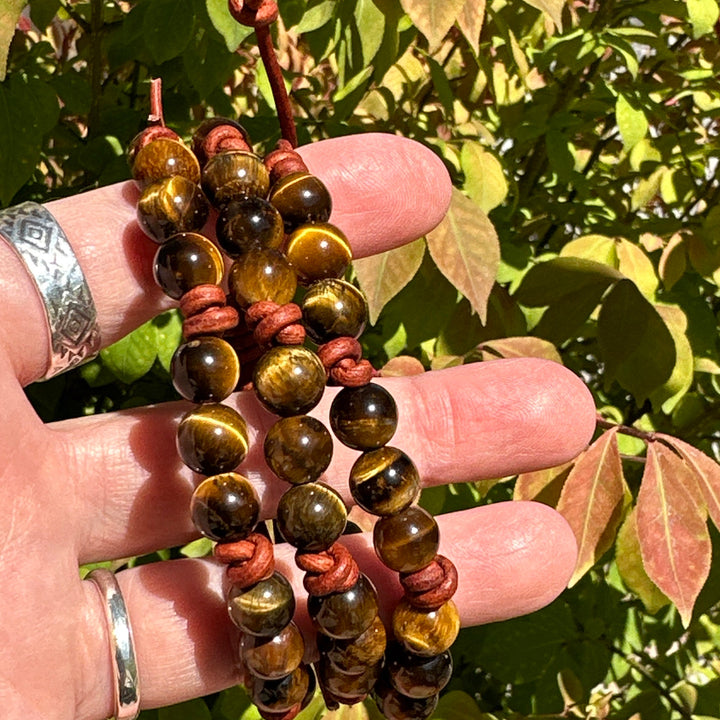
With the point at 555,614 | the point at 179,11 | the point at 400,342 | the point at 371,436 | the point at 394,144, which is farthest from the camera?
the point at 555,614

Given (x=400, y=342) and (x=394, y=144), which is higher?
(x=394, y=144)

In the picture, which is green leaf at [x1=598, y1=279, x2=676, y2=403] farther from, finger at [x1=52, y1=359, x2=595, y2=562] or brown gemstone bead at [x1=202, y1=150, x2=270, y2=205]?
brown gemstone bead at [x1=202, y1=150, x2=270, y2=205]

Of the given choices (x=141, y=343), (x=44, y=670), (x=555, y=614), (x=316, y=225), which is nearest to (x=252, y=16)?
(x=316, y=225)

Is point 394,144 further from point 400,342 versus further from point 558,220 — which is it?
point 558,220

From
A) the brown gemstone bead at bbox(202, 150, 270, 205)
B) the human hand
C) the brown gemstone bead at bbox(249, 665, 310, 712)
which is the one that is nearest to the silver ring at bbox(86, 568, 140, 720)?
the human hand

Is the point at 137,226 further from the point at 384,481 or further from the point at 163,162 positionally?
the point at 384,481

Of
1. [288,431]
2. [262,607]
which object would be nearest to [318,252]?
[288,431]
